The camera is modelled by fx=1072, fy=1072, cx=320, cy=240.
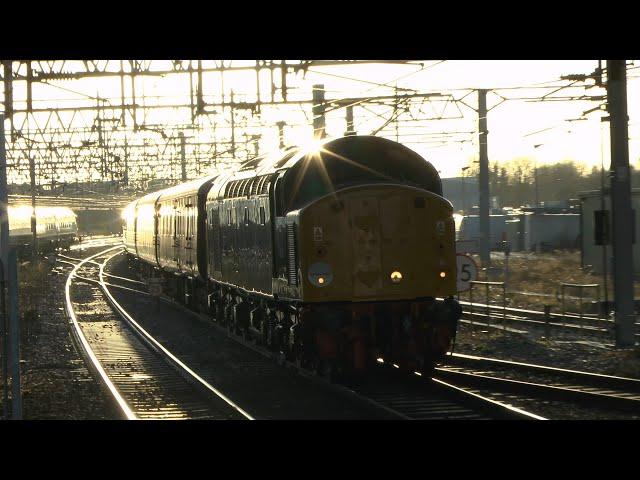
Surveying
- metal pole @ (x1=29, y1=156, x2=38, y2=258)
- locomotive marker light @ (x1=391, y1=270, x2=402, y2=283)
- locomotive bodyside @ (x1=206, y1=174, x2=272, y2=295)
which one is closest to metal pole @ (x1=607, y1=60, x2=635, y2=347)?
locomotive marker light @ (x1=391, y1=270, x2=402, y2=283)

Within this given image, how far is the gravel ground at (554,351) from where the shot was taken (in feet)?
56.2

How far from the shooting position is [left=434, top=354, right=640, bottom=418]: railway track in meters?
13.2

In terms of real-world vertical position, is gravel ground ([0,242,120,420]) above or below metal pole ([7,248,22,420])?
below

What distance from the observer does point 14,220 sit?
63406 millimetres

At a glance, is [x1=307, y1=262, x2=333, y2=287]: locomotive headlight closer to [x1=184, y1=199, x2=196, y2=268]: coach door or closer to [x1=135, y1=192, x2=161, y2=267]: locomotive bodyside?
[x1=184, y1=199, x2=196, y2=268]: coach door

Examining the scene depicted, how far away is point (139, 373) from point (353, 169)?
18.3 feet

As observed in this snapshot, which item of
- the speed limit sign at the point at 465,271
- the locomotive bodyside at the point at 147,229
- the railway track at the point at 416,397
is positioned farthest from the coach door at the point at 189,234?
the railway track at the point at 416,397

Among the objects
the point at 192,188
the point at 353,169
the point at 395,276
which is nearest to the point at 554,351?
the point at 395,276

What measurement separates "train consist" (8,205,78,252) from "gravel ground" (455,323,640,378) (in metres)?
39.3

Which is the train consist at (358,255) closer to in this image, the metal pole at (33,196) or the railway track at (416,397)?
the railway track at (416,397)
